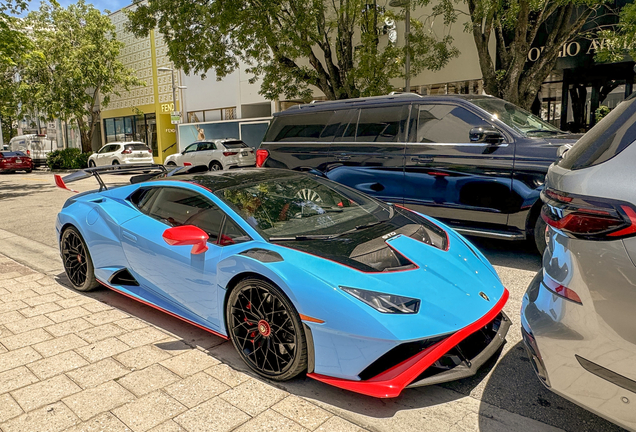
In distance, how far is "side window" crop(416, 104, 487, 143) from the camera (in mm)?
5957

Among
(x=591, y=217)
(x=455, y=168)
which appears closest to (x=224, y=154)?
(x=455, y=168)

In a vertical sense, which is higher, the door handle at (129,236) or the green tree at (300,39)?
the green tree at (300,39)

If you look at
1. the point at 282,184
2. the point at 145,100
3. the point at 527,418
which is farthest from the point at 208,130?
the point at 527,418

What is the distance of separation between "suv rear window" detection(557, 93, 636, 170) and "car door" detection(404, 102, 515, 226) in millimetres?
3277

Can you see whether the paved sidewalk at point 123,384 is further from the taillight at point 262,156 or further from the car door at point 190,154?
the car door at point 190,154

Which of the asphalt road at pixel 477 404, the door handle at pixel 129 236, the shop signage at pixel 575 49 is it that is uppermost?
the shop signage at pixel 575 49

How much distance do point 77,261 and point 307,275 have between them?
315 cm

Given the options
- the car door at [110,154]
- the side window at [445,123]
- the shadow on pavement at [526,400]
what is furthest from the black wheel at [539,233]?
the car door at [110,154]

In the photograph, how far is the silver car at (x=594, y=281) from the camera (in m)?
1.93

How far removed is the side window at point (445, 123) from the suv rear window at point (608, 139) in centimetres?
362

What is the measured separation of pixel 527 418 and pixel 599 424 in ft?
1.13

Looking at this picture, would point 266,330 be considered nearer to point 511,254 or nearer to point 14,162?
point 511,254

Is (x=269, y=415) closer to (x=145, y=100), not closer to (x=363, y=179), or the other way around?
(x=363, y=179)

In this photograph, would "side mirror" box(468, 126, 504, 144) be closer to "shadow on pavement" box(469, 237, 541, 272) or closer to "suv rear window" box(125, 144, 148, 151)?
"shadow on pavement" box(469, 237, 541, 272)
